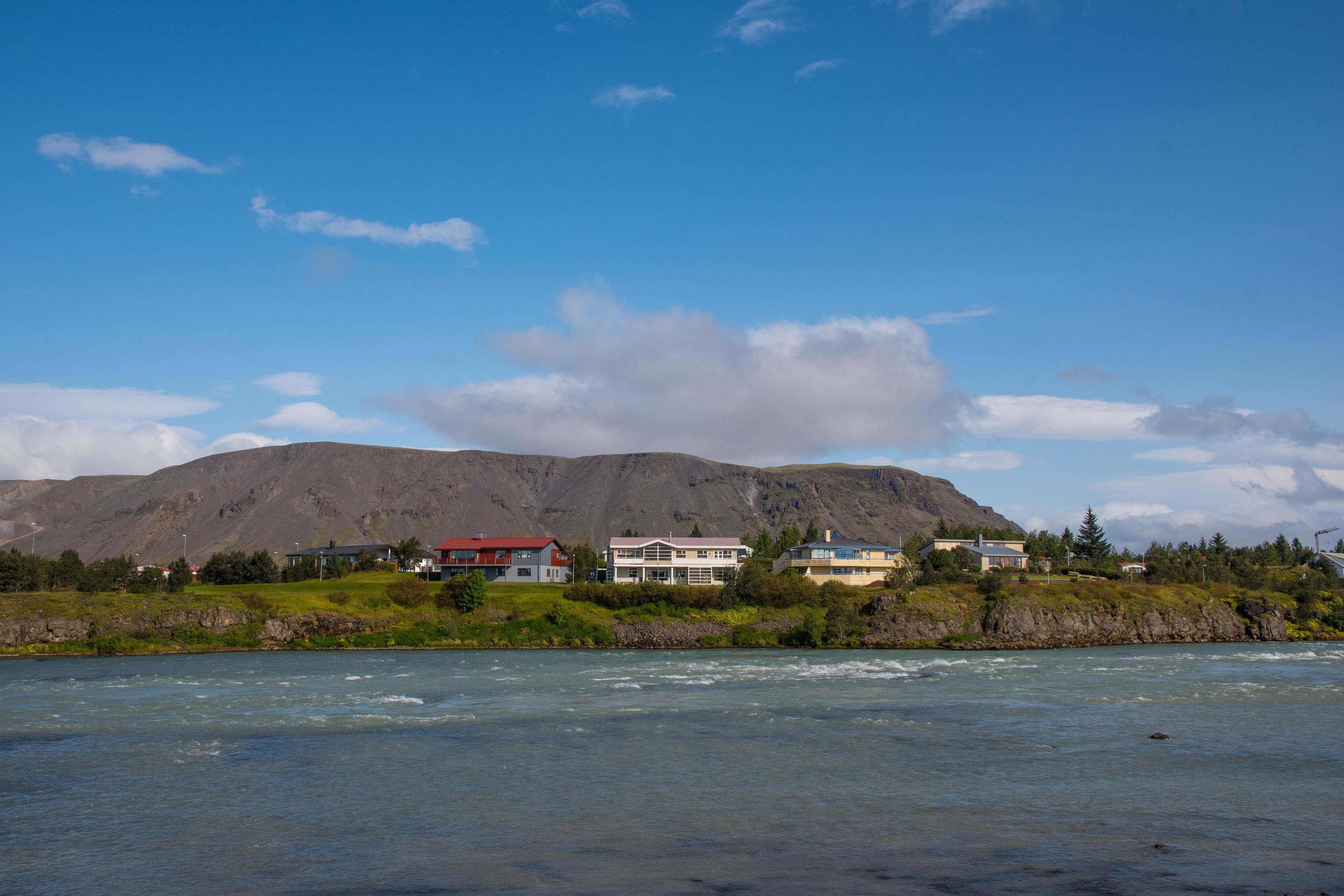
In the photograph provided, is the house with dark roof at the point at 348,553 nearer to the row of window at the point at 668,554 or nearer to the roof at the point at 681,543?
the roof at the point at 681,543

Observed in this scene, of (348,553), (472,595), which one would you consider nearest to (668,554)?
(472,595)

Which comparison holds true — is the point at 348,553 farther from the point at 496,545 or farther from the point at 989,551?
the point at 989,551

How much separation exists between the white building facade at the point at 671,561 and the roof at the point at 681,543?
13 cm

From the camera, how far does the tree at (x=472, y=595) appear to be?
69812 mm

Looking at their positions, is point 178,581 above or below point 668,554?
below

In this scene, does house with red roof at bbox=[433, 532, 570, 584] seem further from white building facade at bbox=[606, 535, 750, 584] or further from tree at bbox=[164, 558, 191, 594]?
tree at bbox=[164, 558, 191, 594]

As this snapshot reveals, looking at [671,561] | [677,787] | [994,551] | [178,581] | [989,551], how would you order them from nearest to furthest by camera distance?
1. [677,787]
2. [178,581]
3. [671,561]
4. [989,551]
5. [994,551]

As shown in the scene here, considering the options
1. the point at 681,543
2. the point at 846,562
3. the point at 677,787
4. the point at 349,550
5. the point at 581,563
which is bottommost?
the point at 677,787

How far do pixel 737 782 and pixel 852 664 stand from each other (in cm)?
3073

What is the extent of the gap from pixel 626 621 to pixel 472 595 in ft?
42.2

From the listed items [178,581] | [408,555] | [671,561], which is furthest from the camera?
[408,555]

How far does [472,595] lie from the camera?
70.4m

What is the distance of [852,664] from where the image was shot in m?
50.5

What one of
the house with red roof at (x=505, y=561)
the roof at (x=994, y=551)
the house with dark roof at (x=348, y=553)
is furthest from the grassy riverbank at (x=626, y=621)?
the house with dark roof at (x=348, y=553)
